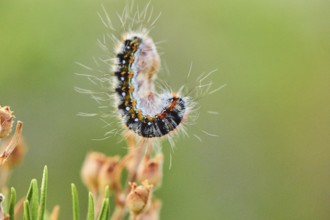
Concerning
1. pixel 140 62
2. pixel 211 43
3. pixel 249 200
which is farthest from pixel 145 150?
pixel 211 43

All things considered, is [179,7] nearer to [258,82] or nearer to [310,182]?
[258,82]

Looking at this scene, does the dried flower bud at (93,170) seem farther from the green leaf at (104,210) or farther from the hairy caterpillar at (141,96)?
the green leaf at (104,210)

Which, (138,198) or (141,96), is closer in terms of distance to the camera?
(138,198)

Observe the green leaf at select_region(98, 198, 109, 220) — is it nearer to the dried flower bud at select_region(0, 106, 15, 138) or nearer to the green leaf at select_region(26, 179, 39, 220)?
the green leaf at select_region(26, 179, 39, 220)

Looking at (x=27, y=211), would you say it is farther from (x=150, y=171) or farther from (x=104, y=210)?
(x=150, y=171)

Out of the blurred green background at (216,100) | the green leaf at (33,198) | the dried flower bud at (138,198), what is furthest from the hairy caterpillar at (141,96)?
the blurred green background at (216,100)

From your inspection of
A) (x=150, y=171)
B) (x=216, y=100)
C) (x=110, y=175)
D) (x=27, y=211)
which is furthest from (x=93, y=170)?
(x=216, y=100)
